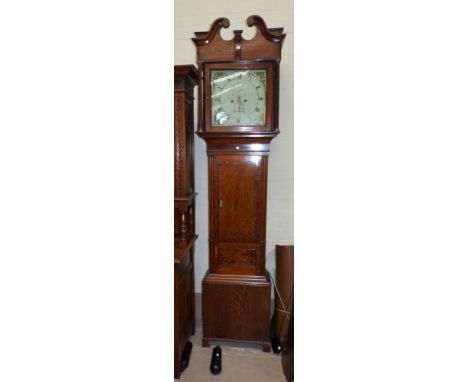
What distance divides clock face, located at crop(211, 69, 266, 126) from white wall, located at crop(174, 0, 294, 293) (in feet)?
1.18

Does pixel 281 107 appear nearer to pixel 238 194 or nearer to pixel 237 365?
pixel 238 194

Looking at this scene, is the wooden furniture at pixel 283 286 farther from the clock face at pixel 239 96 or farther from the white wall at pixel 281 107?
the clock face at pixel 239 96

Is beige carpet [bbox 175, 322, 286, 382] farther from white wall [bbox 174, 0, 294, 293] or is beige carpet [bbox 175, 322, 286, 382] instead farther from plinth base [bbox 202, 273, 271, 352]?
white wall [bbox 174, 0, 294, 293]

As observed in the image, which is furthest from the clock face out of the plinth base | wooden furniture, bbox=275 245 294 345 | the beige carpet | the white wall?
the beige carpet

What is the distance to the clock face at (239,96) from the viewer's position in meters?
1.70

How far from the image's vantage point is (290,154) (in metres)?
2.04

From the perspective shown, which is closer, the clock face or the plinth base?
the clock face

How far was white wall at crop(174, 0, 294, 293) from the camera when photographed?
1.99 m

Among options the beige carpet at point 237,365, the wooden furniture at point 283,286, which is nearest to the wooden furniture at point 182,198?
the beige carpet at point 237,365

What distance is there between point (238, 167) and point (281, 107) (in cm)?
54

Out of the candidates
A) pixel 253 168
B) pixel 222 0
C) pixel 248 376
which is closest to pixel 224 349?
pixel 248 376

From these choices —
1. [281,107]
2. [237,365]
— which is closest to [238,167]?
[281,107]
